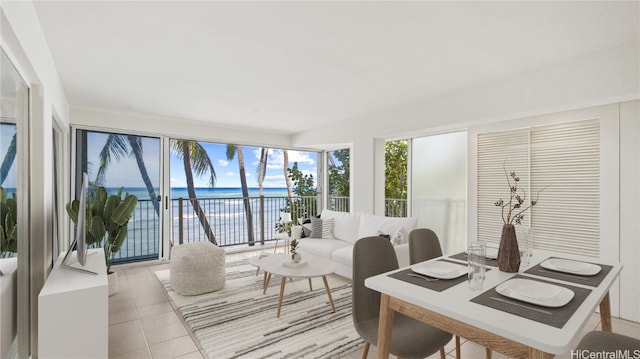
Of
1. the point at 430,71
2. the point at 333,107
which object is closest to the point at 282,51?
the point at 430,71

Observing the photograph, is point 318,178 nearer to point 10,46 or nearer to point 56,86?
point 56,86

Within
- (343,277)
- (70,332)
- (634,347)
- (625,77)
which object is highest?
(625,77)

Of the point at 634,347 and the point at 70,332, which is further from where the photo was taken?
the point at 70,332

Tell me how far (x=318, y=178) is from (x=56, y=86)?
4.68 m

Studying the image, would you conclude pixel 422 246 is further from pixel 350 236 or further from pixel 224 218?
pixel 224 218

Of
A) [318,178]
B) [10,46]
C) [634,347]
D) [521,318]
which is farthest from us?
[318,178]

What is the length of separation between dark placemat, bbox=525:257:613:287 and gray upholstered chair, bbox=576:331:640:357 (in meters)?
0.24

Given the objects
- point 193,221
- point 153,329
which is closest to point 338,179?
point 193,221

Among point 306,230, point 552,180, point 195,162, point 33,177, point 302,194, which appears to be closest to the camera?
point 33,177

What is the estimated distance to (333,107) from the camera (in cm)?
438

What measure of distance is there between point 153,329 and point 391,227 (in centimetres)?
276

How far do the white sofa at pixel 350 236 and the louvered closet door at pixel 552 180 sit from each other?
1.04 meters

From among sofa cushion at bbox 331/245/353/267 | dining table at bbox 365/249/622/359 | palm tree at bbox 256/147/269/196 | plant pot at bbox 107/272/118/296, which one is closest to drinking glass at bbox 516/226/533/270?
dining table at bbox 365/249/622/359

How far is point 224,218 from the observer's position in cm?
Result: 640
